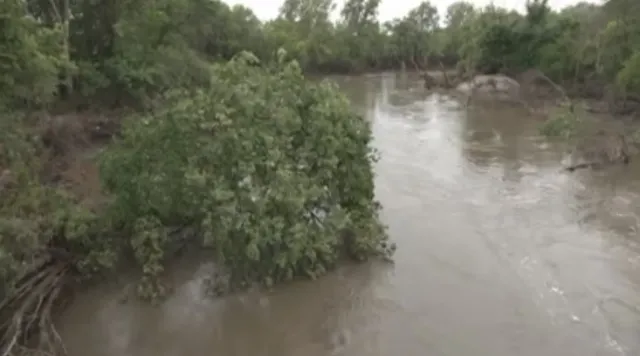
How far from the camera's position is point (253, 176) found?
9.85m

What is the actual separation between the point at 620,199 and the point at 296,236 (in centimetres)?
971

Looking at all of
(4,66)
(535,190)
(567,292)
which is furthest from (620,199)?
(4,66)

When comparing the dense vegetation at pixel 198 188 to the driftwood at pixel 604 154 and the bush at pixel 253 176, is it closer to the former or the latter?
the bush at pixel 253 176

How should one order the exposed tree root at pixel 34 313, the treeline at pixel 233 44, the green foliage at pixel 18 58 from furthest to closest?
1. the treeline at pixel 233 44
2. the green foliage at pixel 18 58
3. the exposed tree root at pixel 34 313

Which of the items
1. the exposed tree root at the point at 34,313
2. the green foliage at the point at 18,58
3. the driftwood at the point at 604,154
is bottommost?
the driftwood at the point at 604,154

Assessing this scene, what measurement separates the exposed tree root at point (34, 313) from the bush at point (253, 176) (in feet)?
4.48

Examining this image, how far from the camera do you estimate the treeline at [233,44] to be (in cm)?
1478

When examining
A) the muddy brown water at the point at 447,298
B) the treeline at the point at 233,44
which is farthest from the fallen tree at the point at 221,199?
the treeline at the point at 233,44

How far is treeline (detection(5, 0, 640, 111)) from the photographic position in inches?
582

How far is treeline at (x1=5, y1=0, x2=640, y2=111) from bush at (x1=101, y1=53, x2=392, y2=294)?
3.10 m

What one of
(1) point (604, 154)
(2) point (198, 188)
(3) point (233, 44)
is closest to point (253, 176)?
(2) point (198, 188)

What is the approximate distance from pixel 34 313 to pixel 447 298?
241 inches

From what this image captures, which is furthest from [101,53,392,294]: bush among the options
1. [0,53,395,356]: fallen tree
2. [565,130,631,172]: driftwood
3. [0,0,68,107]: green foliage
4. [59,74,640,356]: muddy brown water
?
[565,130,631,172]: driftwood

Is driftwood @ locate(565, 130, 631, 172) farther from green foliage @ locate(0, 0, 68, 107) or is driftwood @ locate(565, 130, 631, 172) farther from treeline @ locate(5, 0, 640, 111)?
green foliage @ locate(0, 0, 68, 107)
